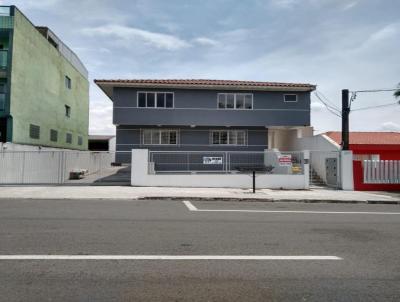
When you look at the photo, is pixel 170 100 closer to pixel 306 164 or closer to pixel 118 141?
pixel 118 141

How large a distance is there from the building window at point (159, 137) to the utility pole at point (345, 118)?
36.4 feet

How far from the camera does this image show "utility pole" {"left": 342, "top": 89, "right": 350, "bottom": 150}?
20750mm

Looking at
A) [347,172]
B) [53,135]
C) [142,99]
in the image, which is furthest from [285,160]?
[53,135]

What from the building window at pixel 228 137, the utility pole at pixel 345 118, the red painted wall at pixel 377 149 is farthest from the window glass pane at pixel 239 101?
the red painted wall at pixel 377 149

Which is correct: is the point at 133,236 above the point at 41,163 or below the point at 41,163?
below

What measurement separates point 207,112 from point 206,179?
8.04 metres

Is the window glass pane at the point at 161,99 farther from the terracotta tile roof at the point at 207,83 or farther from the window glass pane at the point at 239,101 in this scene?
the window glass pane at the point at 239,101

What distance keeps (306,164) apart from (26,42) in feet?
62.4

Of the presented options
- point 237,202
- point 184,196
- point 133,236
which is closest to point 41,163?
point 184,196

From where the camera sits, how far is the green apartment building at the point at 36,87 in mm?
23531

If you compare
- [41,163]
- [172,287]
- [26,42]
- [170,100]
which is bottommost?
[172,287]

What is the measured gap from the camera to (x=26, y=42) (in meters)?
25.6

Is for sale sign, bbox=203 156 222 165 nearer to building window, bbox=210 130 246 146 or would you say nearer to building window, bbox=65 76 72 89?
building window, bbox=210 130 246 146

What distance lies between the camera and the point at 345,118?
2106cm
